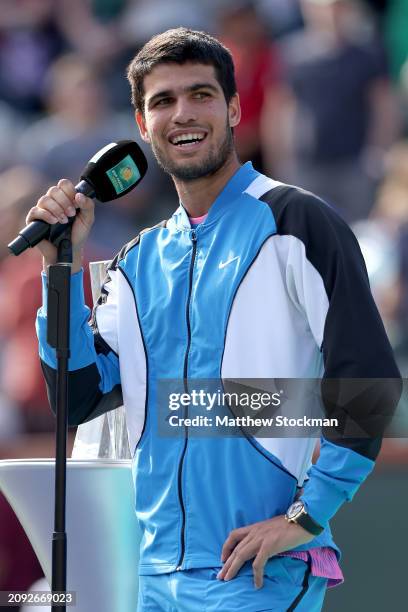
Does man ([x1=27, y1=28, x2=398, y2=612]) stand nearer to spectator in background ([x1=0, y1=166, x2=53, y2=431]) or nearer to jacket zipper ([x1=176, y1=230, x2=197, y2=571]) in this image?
jacket zipper ([x1=176, y1=230, x2=197, y2=571])

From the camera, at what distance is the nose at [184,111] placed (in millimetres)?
2887

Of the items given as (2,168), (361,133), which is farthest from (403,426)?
(2,168)

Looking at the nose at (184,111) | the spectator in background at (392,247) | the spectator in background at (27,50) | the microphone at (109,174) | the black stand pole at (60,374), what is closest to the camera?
the black stand pole at (60,374)

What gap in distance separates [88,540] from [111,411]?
0.34 metres

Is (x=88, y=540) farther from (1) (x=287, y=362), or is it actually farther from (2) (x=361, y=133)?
(2) (x=361, y=133)

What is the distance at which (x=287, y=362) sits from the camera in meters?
2.70

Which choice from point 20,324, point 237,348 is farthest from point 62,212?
point 20,324

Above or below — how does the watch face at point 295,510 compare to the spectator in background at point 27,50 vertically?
below

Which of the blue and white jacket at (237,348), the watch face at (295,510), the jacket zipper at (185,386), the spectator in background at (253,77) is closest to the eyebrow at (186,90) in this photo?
the blue and white jacket at (237,348)

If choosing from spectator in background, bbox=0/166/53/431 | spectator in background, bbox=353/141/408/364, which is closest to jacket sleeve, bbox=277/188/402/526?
spectator in background, bbox=353/141/408/364

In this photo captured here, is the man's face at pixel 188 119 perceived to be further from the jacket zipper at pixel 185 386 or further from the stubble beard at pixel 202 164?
the jacket zipper at pixel 185 386

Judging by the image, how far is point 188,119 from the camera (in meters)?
2.89

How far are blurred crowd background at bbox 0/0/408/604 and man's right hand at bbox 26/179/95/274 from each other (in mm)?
3348

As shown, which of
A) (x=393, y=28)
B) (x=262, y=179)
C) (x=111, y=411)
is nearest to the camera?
(x=262, y=179)
